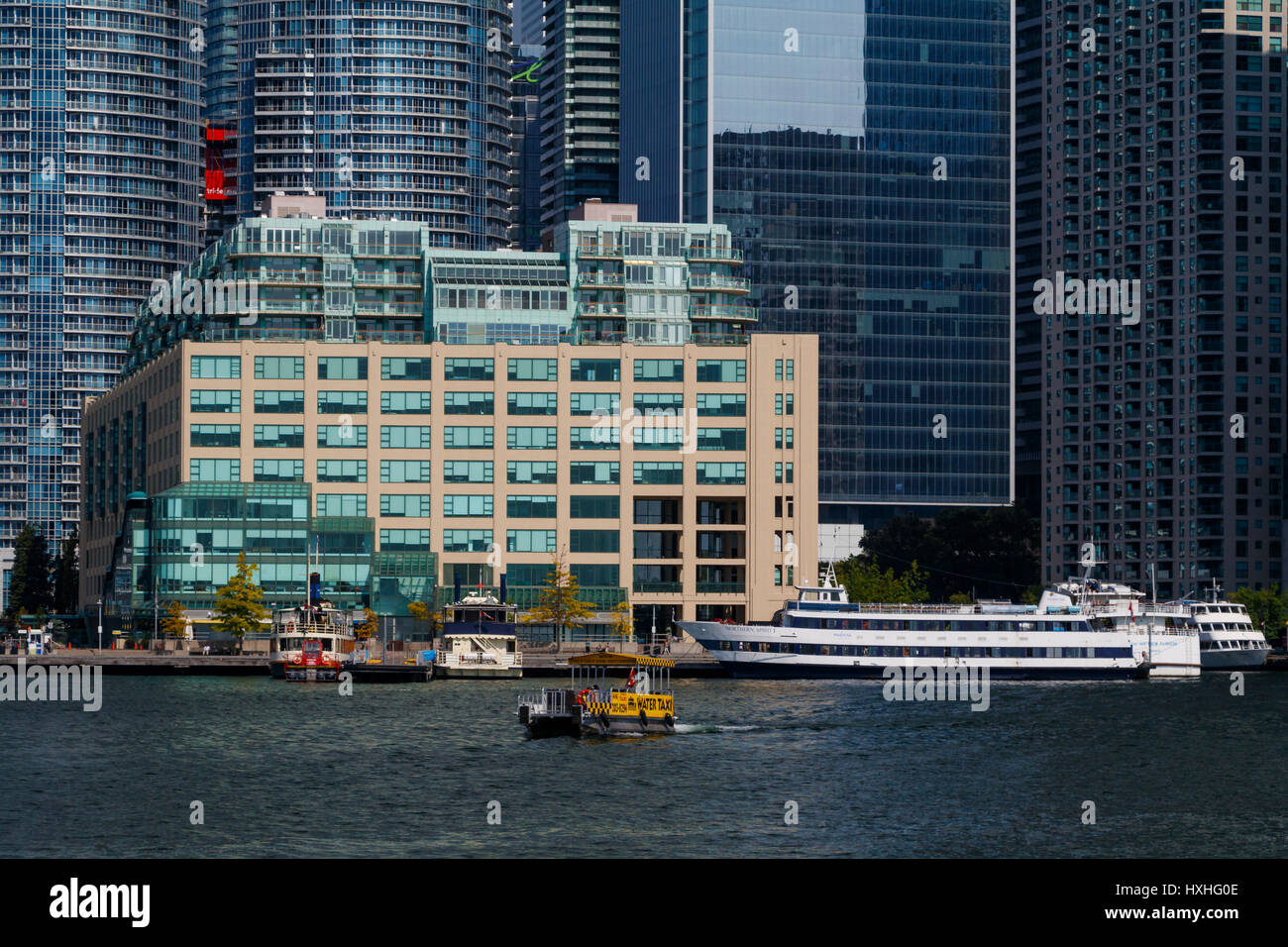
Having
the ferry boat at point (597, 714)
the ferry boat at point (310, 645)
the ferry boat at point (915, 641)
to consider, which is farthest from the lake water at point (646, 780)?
the ferry boat at point (915, 641)

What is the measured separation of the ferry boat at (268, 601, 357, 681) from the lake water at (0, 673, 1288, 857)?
918 inches

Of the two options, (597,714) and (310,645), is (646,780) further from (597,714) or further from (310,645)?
(310,645)

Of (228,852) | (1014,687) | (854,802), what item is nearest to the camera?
(228,852)

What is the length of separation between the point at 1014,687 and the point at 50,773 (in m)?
104

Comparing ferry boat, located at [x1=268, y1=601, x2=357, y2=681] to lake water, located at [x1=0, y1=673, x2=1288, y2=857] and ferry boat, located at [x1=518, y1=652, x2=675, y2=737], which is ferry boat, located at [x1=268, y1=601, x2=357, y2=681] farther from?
ferry boat, located at [x1=518, y1=652, x2=675, y2=737]

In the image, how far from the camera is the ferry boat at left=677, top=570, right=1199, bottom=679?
604 ft

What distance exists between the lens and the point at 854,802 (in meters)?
84.8

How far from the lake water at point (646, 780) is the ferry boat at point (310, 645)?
23311mm

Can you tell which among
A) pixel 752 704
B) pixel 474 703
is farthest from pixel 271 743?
pixel 752 704

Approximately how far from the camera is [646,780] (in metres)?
91.2

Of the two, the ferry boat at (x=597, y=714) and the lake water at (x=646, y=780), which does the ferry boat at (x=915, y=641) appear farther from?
the ferry boat at (x=597, y=714)

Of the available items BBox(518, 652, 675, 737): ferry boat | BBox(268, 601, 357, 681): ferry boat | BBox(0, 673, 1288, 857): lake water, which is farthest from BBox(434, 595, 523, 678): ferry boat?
BBox(518, 652, 675, 737): ferry boat
